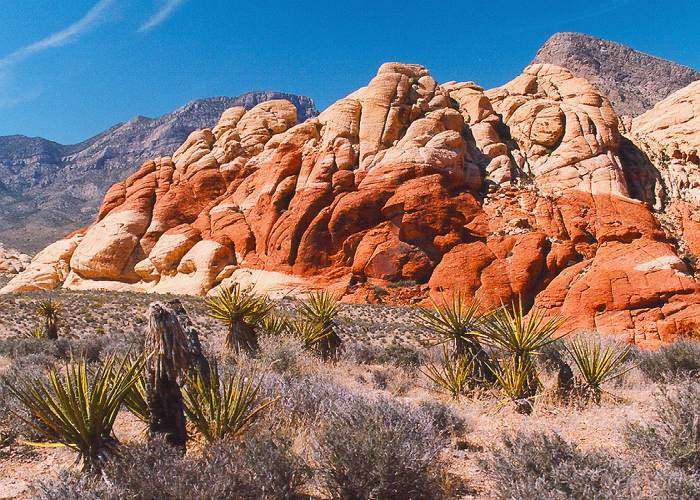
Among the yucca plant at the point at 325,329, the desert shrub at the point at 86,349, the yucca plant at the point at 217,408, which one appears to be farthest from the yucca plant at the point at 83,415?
the desert shrub at the point at 86,349

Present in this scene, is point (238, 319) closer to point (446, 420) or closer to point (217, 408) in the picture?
point (217, 408)

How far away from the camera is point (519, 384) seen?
7887 mm

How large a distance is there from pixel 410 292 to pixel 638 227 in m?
14.0

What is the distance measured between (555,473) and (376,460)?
1.61 meters

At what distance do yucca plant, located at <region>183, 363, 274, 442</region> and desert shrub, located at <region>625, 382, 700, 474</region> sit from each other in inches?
177

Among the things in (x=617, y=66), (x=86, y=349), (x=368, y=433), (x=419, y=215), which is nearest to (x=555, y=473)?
(x=368, y=433)

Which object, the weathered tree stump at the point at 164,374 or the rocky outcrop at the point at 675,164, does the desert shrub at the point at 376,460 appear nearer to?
the weathered tree stump at the point at 164,374

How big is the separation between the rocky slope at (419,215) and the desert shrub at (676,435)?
58.0 ft

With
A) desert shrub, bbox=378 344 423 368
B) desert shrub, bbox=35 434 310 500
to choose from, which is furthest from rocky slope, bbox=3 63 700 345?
desert shrub, bbox=35 434 310 500

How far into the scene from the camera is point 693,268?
25016mm

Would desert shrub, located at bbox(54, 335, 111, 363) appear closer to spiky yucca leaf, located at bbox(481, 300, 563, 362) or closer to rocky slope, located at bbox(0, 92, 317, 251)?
spiky yucca leaf, located at bbox(481, 300, 563, 362)

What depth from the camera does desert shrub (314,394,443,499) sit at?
4.06 m

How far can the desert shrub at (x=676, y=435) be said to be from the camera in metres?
4.29

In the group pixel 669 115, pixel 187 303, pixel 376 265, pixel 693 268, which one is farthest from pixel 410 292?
pixel 669 115
